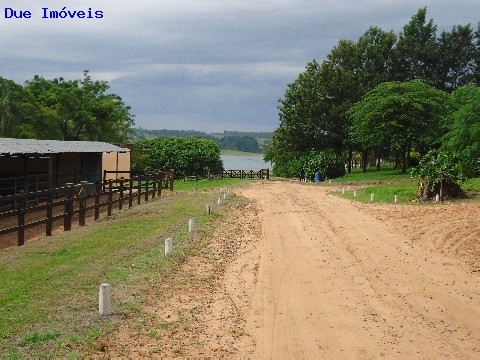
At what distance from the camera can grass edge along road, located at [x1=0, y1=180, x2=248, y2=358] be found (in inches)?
339

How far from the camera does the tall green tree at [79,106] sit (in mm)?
50000

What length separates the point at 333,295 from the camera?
12.0 m

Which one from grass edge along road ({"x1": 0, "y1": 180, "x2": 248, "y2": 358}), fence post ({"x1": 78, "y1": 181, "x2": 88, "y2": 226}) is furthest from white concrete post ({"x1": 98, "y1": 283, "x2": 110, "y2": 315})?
fence post ({"x1": 78, "y1": 181, "x2": 88, "y2": 226})

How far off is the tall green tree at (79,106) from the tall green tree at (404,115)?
2472 centimetres

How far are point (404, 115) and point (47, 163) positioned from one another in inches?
1231

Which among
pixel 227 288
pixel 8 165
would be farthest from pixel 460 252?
pixel 8 165

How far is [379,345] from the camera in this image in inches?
353

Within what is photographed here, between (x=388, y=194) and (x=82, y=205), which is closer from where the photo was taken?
(x=82, y=205)

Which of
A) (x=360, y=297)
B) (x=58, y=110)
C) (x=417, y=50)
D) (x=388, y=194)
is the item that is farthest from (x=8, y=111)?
(x=417, y=50)

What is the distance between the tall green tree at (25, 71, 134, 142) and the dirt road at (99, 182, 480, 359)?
33.5m

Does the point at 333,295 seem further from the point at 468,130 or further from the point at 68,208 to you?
the point at 468,130

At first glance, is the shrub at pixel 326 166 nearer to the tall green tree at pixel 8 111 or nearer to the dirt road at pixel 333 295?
the tall green tree at pixel 8 111

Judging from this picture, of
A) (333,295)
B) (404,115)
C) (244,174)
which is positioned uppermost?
(404,115)

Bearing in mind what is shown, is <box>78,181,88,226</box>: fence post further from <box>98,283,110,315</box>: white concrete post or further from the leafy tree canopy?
the leafy tree canopy
